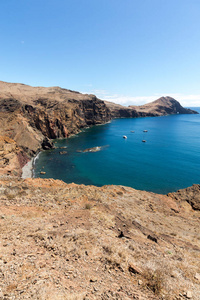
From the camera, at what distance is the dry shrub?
29.5 ft

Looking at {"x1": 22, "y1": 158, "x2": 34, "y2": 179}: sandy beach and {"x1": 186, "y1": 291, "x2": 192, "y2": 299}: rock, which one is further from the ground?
{"x1": 186, "y1": 291, "x2": 192, "y2": 299}: rock

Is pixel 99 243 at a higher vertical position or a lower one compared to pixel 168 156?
higher

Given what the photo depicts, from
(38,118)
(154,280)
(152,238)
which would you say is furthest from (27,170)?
(154,280)

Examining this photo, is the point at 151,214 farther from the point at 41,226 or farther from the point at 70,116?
the point at 70,116

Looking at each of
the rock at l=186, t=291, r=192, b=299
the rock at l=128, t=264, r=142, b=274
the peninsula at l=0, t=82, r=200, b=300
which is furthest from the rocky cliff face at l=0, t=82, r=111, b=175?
the rock at l=186, t=291, r=192, b=299

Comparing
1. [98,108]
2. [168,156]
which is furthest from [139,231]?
[98,108]

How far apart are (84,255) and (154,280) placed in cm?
479

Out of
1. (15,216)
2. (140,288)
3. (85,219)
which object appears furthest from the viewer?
(85,219)

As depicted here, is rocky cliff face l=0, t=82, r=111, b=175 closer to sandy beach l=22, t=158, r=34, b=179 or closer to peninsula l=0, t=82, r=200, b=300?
sandy beach l=22, t=158, r=34, b=179

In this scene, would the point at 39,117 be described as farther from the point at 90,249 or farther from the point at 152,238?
the point at 90,249

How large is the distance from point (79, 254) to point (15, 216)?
828 centimetres

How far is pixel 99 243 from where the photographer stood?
1229 centimetres

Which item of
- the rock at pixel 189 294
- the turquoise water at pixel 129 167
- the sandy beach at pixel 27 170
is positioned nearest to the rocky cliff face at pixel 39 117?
the sandy beach at pixel 27 170

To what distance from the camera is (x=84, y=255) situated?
10914mm
